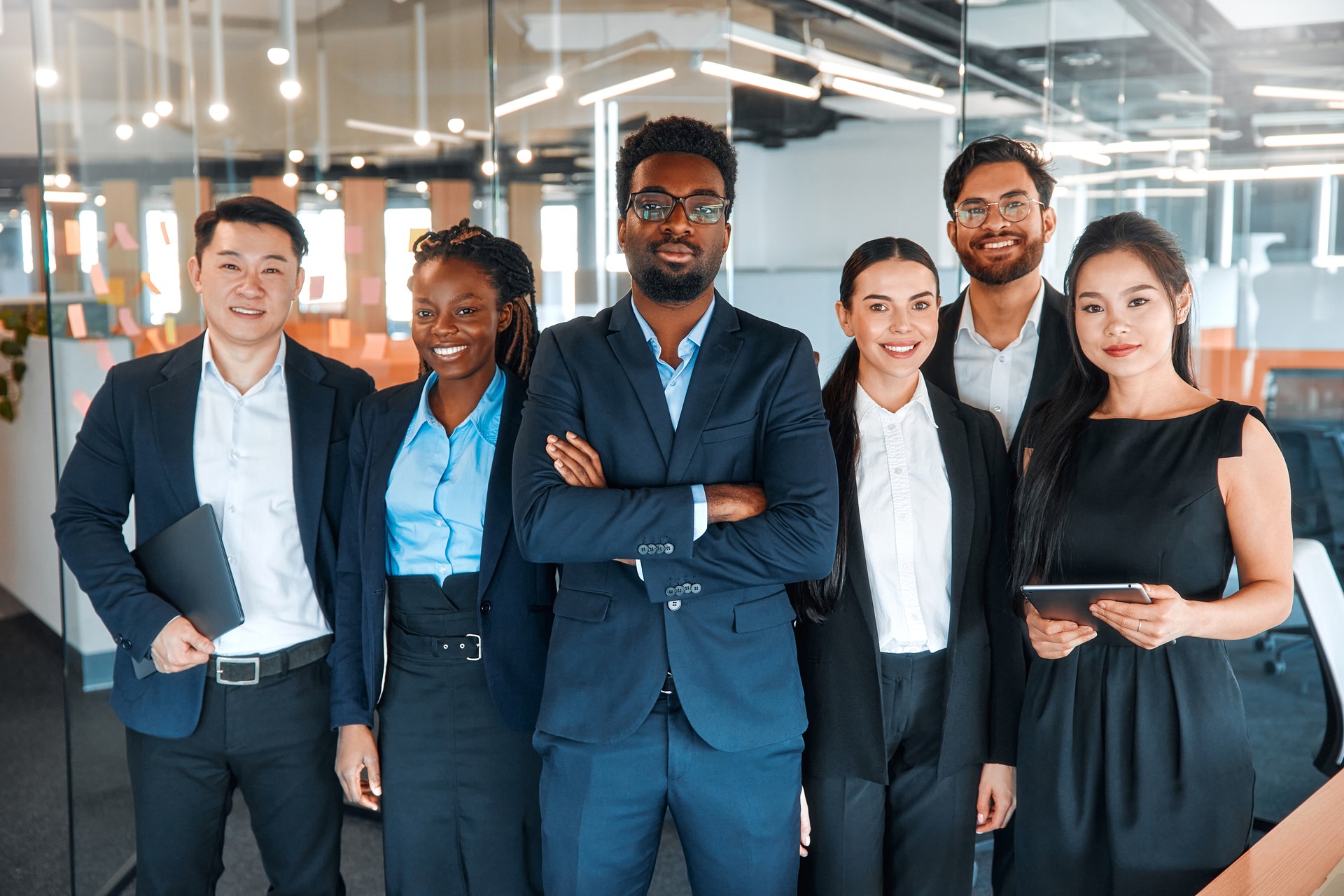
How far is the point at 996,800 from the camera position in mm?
2201

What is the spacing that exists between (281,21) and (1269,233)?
16.2 ft

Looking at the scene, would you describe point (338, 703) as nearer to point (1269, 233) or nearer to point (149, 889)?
point (149, 889)

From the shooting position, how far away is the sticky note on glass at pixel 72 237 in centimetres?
338

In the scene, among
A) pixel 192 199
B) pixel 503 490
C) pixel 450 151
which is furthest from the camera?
→ pixel 450 151

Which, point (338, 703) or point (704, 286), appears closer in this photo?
point (704, 286)

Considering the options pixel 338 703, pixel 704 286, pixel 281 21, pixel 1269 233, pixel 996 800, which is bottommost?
pixel 996 800

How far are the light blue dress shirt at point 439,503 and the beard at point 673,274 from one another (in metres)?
0.54

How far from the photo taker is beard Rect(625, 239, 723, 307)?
6.29 feet

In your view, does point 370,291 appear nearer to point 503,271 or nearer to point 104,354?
point 104,354

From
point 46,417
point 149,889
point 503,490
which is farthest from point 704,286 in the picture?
point 46,417

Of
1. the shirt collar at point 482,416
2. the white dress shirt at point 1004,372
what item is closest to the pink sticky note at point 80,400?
the shirt collar at point 482,416

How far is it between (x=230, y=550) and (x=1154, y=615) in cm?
195

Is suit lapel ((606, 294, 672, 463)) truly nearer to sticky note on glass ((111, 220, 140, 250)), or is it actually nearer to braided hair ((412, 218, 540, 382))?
braided hair ((412, 218, 540, 382))

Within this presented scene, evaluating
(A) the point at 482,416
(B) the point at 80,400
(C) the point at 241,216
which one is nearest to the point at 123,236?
(B) the point at 80,400
